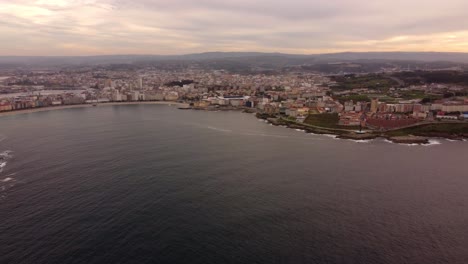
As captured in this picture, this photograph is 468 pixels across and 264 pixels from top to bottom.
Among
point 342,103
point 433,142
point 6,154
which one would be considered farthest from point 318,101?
point 6,154

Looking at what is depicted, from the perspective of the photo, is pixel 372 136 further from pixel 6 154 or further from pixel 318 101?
pixel 6 154

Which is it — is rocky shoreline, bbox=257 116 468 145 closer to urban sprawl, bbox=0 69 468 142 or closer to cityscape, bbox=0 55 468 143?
cityscape, bbox=0 55 468 143

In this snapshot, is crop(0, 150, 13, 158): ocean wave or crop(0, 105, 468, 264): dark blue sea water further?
crop(0, 150, 13, 158): ocean wave

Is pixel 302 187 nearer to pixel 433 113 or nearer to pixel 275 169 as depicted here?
pixel 275 169

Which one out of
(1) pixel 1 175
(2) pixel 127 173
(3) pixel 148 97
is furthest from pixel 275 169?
(3) pixel 148 97

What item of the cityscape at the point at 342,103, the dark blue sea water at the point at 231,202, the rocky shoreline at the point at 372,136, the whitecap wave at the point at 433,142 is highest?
the cityscape at the point at 342,103

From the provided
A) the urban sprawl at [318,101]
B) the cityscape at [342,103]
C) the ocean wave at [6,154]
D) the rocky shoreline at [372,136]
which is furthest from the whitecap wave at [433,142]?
the ocean wave at [6,154]

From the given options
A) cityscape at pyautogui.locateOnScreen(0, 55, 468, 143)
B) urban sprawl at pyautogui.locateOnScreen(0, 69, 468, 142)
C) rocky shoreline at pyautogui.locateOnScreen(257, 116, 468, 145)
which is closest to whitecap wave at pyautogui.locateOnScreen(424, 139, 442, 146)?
rocky shoreline at pyautogui.locateOnScreen(257, 116, 468, 145)

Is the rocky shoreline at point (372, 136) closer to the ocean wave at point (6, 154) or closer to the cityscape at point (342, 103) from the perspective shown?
the cityscape at point (342, 103)
